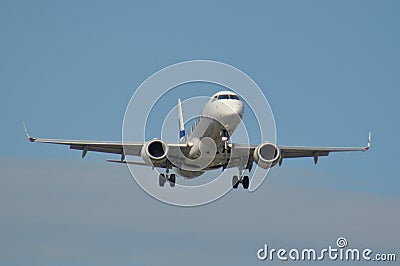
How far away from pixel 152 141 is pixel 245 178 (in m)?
6.98

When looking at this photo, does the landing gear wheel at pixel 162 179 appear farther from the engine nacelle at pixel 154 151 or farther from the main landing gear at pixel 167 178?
the engine nacelle at pixel 154 151

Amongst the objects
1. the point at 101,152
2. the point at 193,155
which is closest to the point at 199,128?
the point at 193,155

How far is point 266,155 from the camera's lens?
59750 millimetres

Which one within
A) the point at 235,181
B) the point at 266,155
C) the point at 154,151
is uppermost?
the point at 266,155

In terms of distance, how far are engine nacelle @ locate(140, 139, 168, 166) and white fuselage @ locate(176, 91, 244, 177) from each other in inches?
79.0

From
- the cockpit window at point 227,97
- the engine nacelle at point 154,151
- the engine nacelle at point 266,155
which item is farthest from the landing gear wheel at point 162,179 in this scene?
the cockpit window at point 227,97

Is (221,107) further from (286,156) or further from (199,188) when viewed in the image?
(286,156)

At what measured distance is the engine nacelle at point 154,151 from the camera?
58688 millimetres

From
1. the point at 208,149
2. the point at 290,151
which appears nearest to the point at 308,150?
the point at 290,151

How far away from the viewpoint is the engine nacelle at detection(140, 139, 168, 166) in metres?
58.7

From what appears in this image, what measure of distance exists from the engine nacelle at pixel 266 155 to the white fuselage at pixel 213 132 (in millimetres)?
1769

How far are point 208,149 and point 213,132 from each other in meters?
1.27

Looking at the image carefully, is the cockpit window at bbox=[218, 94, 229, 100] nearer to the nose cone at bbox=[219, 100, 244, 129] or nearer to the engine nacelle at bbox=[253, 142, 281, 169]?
the nose cone at bbox=[219, 100, 244, 129]

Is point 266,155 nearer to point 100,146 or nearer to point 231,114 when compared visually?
point 231,114
